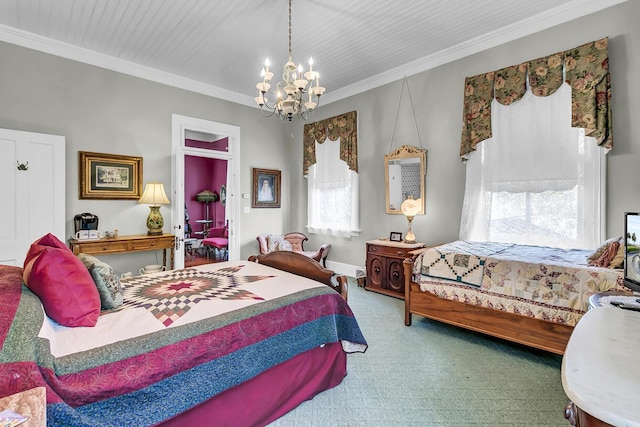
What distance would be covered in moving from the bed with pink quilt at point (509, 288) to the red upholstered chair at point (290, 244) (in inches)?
82.8

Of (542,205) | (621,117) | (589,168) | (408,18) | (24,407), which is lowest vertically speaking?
(24,407)

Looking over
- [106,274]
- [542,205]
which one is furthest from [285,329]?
[542,205]

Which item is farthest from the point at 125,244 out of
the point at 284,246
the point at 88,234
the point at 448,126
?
the point at 448,126

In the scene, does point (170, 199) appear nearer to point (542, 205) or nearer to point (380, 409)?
point (380, 409)

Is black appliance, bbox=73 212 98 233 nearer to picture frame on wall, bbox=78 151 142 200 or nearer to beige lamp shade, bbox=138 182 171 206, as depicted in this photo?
picture frame on wall, bbox=78 151 142 200

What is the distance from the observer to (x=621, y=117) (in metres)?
2.71

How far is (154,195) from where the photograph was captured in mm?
4023

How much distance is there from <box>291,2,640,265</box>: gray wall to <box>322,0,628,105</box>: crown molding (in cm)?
6

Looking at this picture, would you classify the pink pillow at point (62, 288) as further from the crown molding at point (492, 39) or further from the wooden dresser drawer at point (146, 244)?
the crown molding at point (492, 39)

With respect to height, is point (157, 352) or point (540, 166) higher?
point (540, 166)

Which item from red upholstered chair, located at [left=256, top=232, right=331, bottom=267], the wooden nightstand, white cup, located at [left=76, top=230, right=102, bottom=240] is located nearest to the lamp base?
white cup, located at [left=76, top=230, right=102, bottom=240]

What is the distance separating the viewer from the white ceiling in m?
2.90

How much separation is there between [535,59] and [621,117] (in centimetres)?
98

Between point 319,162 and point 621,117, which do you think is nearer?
point 621,117
